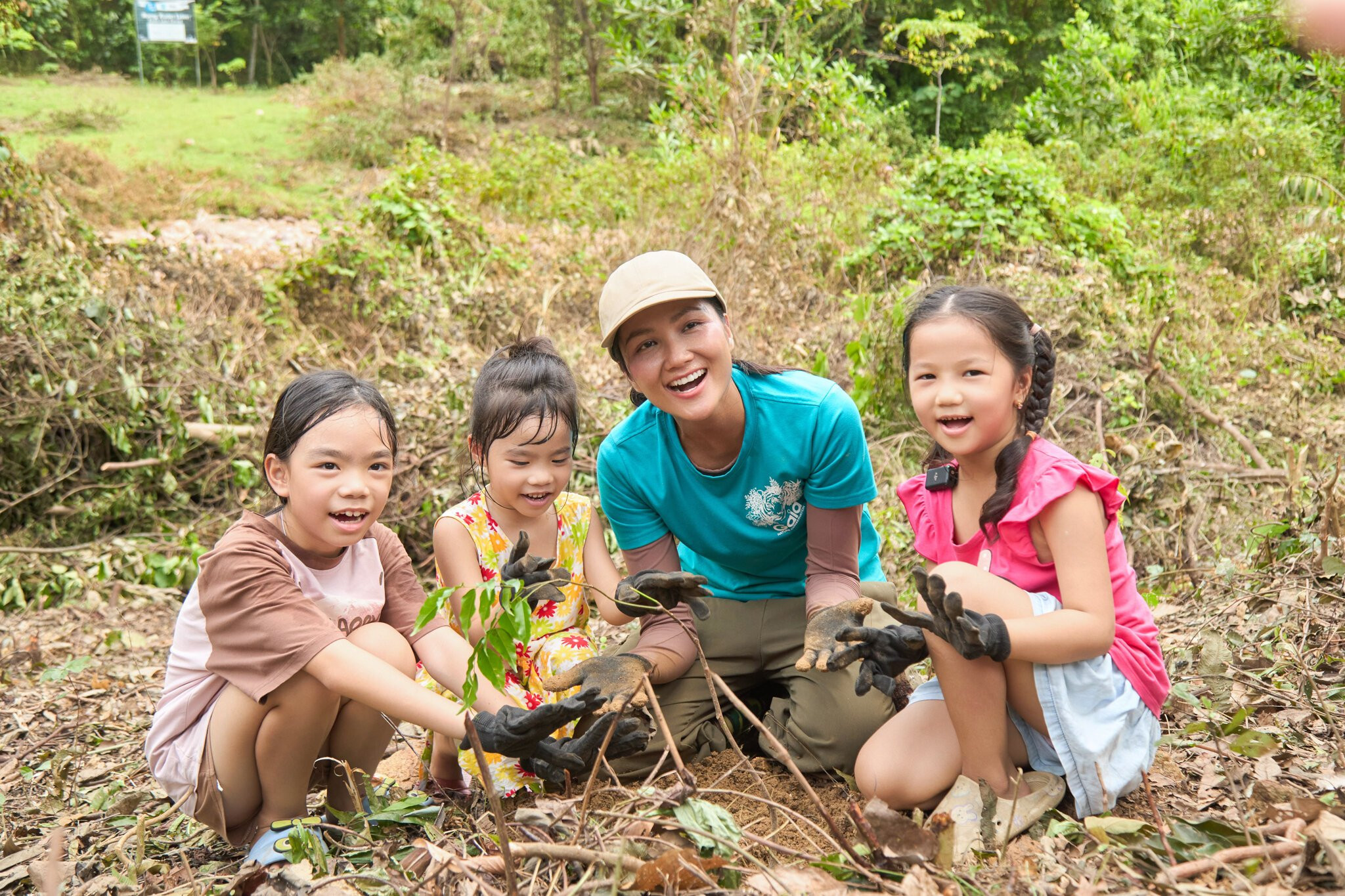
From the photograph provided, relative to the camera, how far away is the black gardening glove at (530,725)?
75.7 inches

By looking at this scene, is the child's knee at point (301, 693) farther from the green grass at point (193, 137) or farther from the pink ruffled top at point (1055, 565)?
the green grass at point (193, 137)

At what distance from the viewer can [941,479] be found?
2.30 metres

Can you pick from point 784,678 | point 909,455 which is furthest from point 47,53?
point 784,678

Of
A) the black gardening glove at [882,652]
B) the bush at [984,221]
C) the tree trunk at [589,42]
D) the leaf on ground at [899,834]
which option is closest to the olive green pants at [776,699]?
the black gardening glove at [882,652]

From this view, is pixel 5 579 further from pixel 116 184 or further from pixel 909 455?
pixel 116 184

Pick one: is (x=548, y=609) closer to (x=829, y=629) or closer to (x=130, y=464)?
(x=829, y=629)

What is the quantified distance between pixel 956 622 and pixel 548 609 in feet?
3.98

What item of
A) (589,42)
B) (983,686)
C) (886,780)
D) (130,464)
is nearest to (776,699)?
(886,780)

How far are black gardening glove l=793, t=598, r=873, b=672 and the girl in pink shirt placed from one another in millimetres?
50

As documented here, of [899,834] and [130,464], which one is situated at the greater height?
[899,834]

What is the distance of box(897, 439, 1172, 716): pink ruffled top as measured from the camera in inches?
79.6

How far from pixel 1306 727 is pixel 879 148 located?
282 inches

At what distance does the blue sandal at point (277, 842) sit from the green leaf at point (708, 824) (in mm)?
717

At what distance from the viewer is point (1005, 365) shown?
2133 mm
